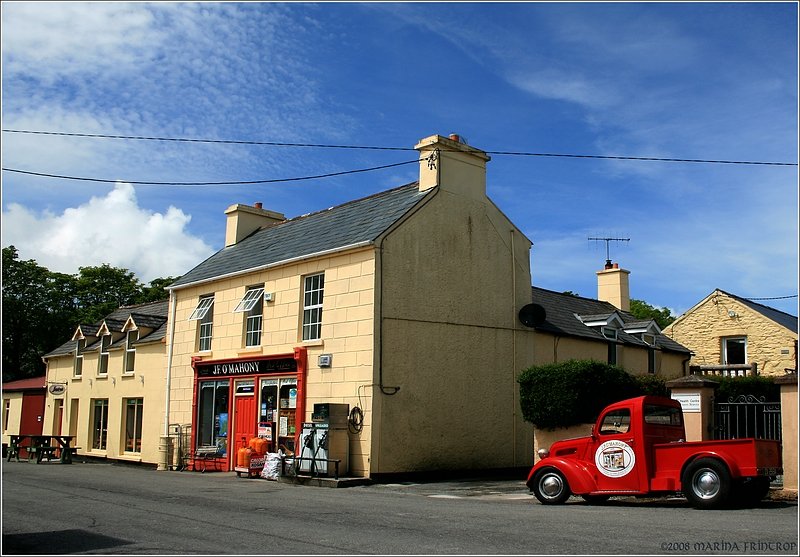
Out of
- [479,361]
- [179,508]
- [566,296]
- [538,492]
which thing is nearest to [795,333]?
[566,296]

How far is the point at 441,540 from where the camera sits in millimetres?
9812

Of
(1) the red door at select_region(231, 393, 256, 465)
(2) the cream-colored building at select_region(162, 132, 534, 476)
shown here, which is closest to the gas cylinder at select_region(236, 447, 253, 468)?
(2) the cream-colored building at select_region(162, 132, 534, 476)

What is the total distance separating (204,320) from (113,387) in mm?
6883

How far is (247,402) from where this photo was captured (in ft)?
79.4

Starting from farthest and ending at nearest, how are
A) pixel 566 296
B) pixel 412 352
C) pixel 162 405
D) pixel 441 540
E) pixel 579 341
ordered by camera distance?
1. pixel 566 296
2. pixel 162 405
3. pixel 579 341
4. pixel 412 352
5. pixel 441 540

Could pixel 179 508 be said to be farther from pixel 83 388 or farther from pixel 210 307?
pixel 83 388

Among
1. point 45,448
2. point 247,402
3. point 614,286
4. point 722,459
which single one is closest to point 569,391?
point 722,459

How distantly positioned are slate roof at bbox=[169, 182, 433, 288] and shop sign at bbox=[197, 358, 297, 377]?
291 centimetres

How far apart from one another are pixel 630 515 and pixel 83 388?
27.1 metres

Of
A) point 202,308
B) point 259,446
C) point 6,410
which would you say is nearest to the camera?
point 259,446

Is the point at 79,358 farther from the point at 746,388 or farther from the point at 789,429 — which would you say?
the point at 789,429

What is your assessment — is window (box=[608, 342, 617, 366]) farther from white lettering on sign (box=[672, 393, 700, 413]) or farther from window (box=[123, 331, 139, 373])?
window (box=[123, 331, 139, 373])

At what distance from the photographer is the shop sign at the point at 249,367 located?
2284cm

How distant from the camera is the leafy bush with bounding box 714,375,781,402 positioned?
19453 mm
